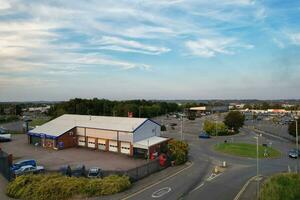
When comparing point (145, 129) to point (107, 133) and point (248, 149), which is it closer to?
point (107, 133)

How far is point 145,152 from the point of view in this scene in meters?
45.4

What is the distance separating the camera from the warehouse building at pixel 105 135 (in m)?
46.5

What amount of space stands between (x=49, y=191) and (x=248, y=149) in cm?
3477

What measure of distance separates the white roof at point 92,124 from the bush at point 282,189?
25056 mm

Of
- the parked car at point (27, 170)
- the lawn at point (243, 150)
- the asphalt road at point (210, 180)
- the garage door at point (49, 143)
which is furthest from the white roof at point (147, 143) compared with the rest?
the garage door at point (49, 143)

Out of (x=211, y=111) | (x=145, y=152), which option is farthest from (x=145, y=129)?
(x=211, y=111)

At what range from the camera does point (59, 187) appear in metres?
27.8

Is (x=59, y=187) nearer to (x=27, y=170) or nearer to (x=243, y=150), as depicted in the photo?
(x=27, y=170)

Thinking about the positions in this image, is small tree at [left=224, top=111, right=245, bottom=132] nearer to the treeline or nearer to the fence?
the treeline

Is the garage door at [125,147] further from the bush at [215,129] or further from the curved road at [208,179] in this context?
the bush at [215,129]

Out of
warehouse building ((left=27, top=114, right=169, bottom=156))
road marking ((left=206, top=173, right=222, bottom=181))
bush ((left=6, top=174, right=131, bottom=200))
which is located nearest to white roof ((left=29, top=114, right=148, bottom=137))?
warehouse building ((left=27, top=114, right=169, bottom=156))

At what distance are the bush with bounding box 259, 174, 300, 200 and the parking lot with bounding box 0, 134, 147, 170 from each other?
1817cm

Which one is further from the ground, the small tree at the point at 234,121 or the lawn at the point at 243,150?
the small tree at the point at 234,121

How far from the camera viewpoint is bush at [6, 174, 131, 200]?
89.8 ft
